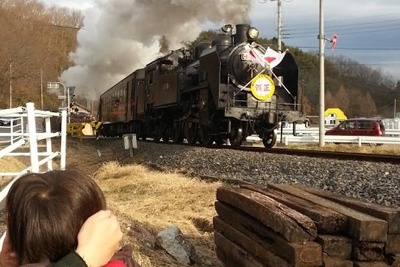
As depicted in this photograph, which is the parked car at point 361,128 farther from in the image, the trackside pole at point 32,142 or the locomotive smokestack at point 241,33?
the trackside pole at point 32,142

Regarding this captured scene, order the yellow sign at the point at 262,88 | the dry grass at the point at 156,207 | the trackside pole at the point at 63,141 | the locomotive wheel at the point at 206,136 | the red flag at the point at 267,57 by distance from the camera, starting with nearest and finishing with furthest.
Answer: the dry grass at the point at 156,207, the trackside pole at the point at 63,141, the yellow sign at the point at 262,88, the red flag at the point at 267,57, the locomotive wheel at the point at 206,136

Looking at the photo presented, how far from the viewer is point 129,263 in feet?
5.60

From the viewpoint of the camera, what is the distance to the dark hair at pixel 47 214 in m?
1.50

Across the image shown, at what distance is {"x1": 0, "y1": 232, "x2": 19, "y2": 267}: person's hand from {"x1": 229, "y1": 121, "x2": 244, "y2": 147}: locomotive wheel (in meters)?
13.0

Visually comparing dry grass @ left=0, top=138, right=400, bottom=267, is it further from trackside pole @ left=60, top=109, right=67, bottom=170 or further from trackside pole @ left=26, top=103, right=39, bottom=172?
trackside pole @ left=26, top=103, right=39, bottom=172

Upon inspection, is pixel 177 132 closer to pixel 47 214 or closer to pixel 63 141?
pixel 63 141

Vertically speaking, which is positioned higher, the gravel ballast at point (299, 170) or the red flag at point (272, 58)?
the red flag at point (272, 58)

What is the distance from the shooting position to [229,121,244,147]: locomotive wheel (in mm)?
14617

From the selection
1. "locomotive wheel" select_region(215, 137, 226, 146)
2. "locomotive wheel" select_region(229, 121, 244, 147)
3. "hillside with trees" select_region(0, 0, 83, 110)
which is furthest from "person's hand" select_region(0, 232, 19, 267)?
"hillside with trees" select_region(0, 0, 83, 110)

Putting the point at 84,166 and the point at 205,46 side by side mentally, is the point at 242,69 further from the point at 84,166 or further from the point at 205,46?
the point at 84,166

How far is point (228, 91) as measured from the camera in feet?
47.0

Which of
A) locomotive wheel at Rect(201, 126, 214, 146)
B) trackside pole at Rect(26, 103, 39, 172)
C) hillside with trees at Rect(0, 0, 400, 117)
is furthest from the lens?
hillside with trees at Rect(0, 0, 400, 117)

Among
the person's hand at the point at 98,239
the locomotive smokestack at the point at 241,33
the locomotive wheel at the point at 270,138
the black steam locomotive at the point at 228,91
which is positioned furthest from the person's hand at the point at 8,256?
the locomotive smokestack at the point at 241,33

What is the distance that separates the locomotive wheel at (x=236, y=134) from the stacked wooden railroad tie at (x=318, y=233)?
1060cm
